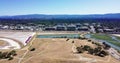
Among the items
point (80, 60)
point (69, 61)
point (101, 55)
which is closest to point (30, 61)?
point (69, 61)

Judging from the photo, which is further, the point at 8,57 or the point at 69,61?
the point at 8,57

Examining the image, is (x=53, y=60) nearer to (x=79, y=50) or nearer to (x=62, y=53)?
(x=62, y=53)

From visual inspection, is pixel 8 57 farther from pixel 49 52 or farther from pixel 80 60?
pixel 80 60

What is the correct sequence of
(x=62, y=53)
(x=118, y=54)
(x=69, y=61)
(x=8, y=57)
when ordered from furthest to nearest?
(x=118, y=54) < (x=62, y=53) < (x=8, y=57) < (x=69, y=61)

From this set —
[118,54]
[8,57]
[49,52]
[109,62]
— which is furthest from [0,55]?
[118,54]

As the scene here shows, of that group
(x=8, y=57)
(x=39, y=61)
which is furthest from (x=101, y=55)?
(x=8, y=57)

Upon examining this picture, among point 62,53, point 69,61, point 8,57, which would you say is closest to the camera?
point 69,61

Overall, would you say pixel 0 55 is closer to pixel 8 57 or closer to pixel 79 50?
pixel 8 57

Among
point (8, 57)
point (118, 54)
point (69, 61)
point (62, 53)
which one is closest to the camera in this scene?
point (69, 61)
